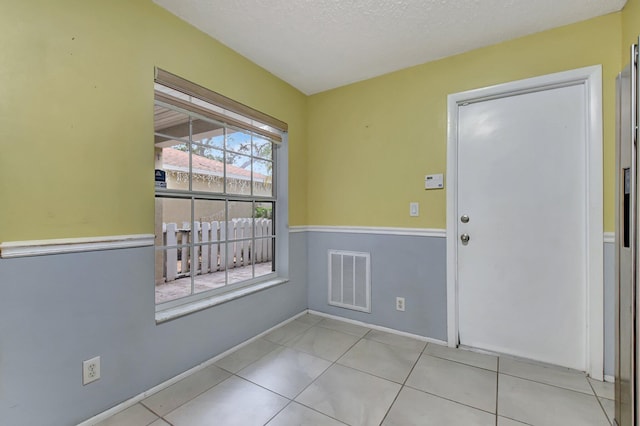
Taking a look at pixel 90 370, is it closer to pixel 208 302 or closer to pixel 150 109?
pixel 208 302

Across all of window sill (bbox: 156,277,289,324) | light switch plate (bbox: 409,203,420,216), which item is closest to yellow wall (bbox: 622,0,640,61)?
light switch plate (bbox: 409,203,420,216)

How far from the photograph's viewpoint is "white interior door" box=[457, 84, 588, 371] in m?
1.88

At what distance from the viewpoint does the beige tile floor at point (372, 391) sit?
1455 millimetres

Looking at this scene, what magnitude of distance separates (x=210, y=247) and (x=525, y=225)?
2464 mm

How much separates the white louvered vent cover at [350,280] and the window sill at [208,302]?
59 centimetres

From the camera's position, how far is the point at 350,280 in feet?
8.95

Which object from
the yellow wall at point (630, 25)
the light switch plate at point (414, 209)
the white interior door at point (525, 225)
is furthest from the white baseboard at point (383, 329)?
the yellow wall at point (630, 25)

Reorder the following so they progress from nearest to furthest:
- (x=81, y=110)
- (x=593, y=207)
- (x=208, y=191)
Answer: (x=81, y=110) → (x=593, y=207) → (x=208, y=191)

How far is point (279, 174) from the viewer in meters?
2.80

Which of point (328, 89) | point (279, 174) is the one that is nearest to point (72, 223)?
point (279, 174)

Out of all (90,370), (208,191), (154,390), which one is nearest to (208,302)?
(154,390)

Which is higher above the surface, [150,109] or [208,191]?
[150,109]

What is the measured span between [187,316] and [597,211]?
9.23 ft

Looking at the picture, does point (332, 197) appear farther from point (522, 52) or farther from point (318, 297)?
point (522, 52)
